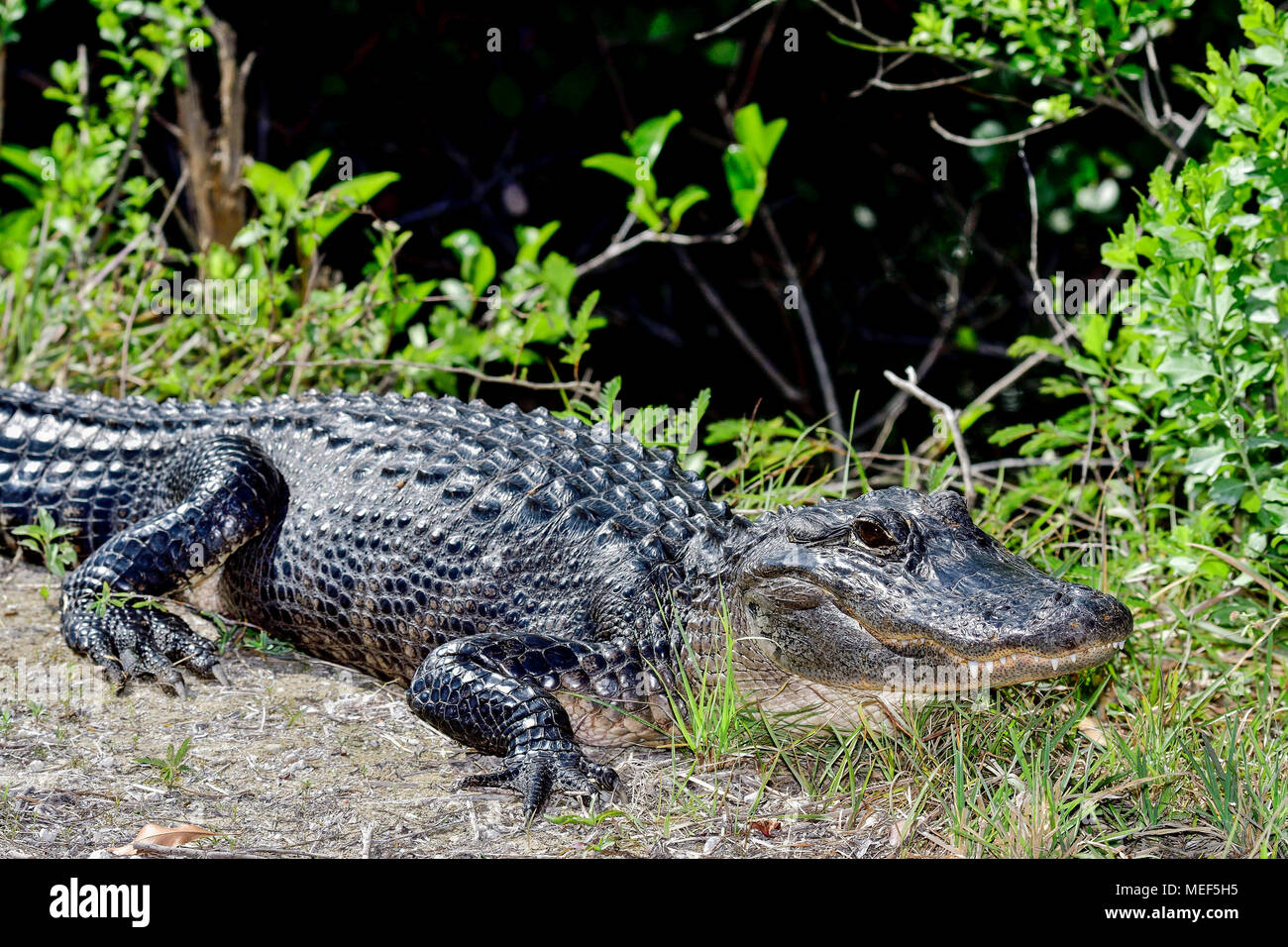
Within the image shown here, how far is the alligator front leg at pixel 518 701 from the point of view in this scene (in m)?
3.20

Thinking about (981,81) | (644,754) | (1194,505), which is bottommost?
(644,754)

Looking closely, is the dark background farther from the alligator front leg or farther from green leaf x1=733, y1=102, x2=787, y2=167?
the alligator front leg

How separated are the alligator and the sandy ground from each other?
0.11 metres

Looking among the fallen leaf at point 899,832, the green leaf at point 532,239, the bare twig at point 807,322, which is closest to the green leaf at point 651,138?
the green leaf at point 532,239

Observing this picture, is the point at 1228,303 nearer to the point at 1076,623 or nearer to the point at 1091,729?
the point at 1091,729

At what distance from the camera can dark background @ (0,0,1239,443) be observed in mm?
7281

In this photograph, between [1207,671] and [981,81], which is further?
[981,81]

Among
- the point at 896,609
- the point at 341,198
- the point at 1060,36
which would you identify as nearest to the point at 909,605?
the point at 896,609

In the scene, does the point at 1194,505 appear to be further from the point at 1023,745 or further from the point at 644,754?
the point at 644,754

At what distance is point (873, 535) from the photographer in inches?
126

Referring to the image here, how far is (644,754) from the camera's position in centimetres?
347

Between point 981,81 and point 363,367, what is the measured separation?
3.42 meters
